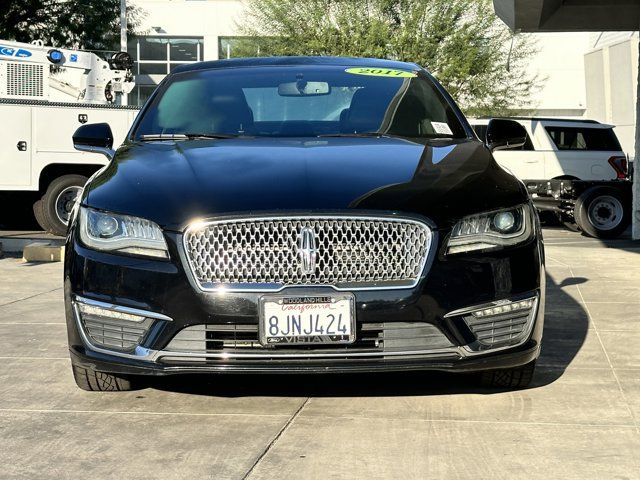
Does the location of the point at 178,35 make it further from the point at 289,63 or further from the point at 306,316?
the point at 306,316

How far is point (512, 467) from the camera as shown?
13.9 ft

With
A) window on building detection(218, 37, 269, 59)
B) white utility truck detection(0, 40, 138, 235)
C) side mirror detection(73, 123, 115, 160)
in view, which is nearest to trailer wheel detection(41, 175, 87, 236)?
white utility truck detection(0, 40, 138, 235)

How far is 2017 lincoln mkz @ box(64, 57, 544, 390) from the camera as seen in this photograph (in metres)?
4.69

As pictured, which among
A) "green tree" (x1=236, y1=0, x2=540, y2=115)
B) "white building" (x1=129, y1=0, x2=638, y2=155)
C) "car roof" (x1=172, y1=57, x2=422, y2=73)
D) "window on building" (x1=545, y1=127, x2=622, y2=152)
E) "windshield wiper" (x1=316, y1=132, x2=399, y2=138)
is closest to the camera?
"windshield wiper" (x1=316, y1=132, x2=399, y2=138)

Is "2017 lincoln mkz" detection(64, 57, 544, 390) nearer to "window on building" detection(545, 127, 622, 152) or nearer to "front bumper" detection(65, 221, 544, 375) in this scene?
"front bumper" detection(65, 221, 544, 375)

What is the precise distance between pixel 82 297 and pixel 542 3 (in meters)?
15.3

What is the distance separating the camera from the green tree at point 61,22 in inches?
1227

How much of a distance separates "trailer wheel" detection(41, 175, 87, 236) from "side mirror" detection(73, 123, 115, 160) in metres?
10.7

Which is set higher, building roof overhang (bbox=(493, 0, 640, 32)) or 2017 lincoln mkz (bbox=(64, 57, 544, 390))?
building roof overhang (bbox=(493, 0, 640, 32))

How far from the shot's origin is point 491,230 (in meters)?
4.92

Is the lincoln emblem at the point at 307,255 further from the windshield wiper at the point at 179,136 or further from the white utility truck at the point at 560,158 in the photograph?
the white utility truck at the point at 560,158

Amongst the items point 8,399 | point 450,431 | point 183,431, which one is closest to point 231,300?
point 183,431

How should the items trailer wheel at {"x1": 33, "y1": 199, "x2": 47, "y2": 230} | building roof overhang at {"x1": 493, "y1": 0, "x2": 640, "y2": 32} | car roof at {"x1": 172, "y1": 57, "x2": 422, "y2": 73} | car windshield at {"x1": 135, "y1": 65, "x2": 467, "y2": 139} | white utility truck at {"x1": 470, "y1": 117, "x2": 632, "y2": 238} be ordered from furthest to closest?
building roof overhang at {"x1": 493, "y1": 0, "x2": 640, "y2": 32} → white utility truck at {"x1": 470, "y1": 117, "x2": 632, "y2": 238} → trailer wheel at {"x1": 33, "y1": 199, "x2": 47, "y2": 230} → car roof at {"x1": 172, "y1": 57, "x2": 422, "y2": 73} → car windshield at {"x1": 135, "y1": 65, "x2": 467, "y2": 139}

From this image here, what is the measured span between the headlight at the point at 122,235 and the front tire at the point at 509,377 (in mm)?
1639
